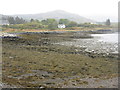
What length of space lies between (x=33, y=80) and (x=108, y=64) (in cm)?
952

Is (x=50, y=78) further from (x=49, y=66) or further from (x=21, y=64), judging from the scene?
(x=21, y=64)

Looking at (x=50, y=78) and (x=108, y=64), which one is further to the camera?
(x=108, y=64)

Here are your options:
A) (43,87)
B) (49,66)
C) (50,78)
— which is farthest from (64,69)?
(43,87)

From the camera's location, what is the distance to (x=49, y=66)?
1812 centimetres

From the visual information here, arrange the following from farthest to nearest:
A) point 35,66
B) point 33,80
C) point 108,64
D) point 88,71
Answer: point 108,64
point 35,66
point 88,71
point 33,80

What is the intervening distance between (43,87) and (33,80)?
1.92 meters

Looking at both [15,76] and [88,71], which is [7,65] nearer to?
[15,76]

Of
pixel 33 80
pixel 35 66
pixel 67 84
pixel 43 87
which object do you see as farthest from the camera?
pixel 35 66

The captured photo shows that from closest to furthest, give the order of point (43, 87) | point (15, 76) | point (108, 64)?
point (43, 87), point (15, 76), point (108, 64)

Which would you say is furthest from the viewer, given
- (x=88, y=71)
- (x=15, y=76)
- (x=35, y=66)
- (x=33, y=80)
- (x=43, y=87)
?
(x=35, y=66)

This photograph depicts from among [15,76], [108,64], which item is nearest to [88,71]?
[108,64]

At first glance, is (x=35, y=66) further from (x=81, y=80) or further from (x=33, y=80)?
(x=81, y=80)

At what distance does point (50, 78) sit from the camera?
14367 millimetres

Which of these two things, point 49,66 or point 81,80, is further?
point 49,66
